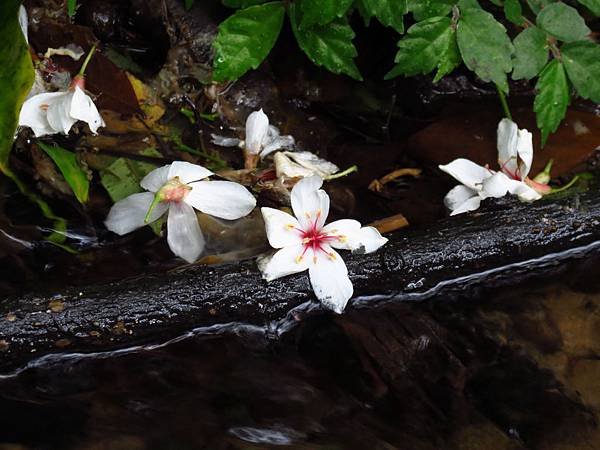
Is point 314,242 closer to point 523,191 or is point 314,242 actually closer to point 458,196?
point 458,196

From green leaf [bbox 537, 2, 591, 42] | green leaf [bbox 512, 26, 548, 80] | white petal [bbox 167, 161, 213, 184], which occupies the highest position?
green leaf [bbox 537, 2, 591, 42]

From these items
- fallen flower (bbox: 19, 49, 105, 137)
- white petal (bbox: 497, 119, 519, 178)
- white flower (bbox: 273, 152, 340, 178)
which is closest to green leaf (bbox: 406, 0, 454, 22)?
white petal (bbox: 497, 119, 519, 178)

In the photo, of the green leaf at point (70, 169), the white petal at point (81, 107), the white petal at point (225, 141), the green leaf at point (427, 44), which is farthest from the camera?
the white petal at point (225, 141)

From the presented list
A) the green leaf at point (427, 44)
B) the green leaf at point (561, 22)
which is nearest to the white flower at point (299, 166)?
the green leaf at point (427, 44)

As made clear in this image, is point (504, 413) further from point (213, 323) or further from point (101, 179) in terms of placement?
point (101, 179)

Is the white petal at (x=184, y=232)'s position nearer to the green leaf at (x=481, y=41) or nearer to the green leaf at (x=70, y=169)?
the green leaf at (x=70, y=169)

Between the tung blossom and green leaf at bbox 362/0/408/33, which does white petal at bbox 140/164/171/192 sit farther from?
the tung blossom
